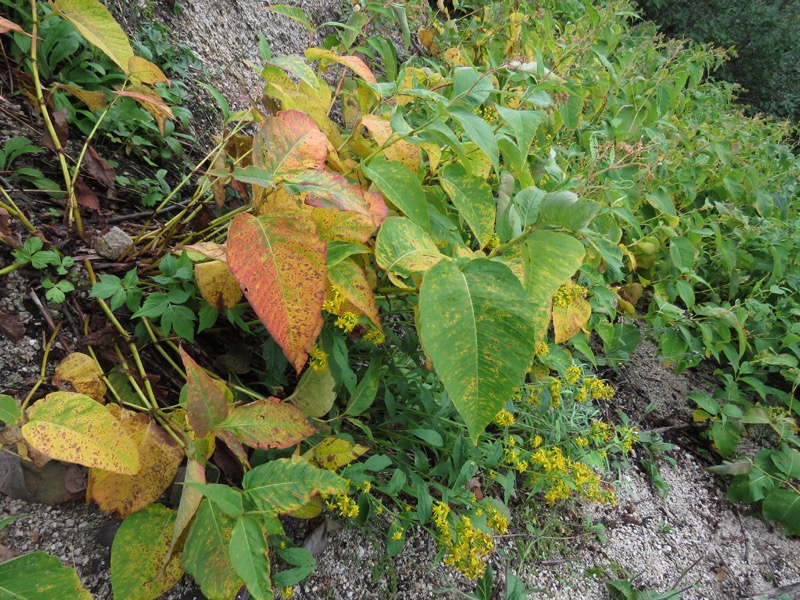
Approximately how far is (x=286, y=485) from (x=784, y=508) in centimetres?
198

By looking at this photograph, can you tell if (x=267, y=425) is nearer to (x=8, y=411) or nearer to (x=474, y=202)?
(x=8, y=411)

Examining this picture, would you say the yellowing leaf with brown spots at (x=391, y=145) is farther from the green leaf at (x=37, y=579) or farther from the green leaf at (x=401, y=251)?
the green leaf at (x=37, y=579)

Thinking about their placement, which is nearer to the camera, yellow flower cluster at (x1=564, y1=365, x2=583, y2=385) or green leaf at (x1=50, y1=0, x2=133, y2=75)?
green leaf at (x1=50, y1=0, x2=133, y2=75)

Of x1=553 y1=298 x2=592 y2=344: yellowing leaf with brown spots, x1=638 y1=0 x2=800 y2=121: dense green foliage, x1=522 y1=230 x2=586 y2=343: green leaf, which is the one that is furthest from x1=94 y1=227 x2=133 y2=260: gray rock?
x1=638 y1=0 x2=800 y2=121: dense green foliage

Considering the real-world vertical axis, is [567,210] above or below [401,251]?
Answer: above

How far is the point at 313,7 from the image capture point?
2.55 m

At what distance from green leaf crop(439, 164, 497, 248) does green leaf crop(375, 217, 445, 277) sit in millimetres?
168

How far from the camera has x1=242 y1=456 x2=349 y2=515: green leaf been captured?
818 mm

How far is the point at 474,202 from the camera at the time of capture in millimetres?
1157

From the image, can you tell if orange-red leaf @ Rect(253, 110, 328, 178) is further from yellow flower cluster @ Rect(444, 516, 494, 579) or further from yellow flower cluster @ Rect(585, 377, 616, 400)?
yellow flower cluster @ Rect(585, 377, 616, 400)

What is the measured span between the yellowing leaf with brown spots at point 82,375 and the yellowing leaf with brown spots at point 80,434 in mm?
163

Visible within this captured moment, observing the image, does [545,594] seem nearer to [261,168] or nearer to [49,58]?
[261,168]

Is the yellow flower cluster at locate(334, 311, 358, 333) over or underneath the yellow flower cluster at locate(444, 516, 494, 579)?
over

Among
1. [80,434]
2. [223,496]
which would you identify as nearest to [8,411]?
[80,434]
